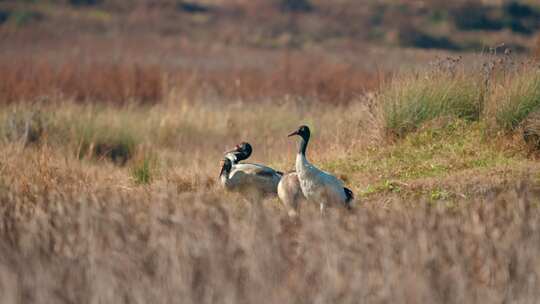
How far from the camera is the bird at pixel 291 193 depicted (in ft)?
27.7

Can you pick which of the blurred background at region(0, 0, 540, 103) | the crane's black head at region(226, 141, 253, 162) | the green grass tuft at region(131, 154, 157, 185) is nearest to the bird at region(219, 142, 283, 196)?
the crane's black head at region(226, 141, 253, 162)

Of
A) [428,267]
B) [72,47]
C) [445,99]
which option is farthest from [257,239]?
[72,47]

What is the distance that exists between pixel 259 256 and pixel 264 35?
96.4 ft

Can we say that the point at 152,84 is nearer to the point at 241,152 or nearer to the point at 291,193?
the point at 241,152

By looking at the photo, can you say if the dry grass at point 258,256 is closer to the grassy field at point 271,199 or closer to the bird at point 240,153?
the grassy field at point 271,199

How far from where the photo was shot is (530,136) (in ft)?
33.6

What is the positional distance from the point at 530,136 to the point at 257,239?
5.19m

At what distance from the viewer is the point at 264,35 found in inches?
1363

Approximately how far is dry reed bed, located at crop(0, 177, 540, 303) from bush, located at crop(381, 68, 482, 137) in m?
4.09

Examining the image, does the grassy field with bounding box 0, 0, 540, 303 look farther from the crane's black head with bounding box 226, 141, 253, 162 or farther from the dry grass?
the crane's black head with bounding box 226, 141, 253, 162

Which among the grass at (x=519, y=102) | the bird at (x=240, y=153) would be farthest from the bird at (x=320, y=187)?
the grass at (x=519, y=102)

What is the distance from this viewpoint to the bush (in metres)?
11.1

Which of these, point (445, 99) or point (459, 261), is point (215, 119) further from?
point (459, 261)

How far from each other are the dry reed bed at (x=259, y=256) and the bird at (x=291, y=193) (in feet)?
4.11
